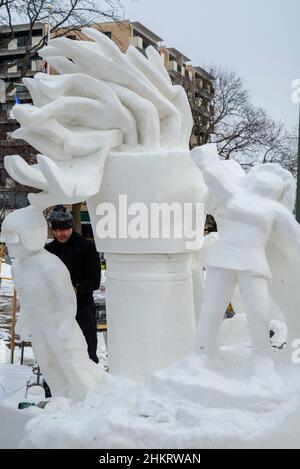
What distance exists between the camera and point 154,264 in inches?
140

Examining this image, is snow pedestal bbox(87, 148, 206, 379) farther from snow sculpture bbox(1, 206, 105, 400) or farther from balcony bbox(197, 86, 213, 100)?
balcony bbox(197, 86, 213, 100)

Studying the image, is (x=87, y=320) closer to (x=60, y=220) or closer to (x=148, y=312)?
(x=60, y=220)

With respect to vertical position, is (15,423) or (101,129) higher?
(101,129)

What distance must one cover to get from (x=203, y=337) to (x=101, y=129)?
4.74ft

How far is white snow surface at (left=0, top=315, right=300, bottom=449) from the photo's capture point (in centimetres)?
262

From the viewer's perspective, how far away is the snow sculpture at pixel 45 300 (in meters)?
3.42

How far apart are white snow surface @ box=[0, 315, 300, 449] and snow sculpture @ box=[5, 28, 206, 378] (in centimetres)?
57

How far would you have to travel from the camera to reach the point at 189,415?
8.82ft

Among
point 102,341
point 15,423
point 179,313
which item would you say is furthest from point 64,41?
point 102,341

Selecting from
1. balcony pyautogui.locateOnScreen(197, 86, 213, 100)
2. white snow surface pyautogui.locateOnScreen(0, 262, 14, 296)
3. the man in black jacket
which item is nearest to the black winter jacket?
the man in black jacket

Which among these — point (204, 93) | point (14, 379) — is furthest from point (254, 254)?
point (204, 93)

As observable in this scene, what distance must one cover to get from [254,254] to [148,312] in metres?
0.86

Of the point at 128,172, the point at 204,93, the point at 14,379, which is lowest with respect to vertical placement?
the point at 14,379

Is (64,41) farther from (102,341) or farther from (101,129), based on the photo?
(102,341)
